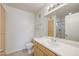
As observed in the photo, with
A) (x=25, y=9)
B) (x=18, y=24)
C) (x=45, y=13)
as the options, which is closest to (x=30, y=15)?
(x=25, y=9)

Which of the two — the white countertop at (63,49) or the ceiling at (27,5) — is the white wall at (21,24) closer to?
the ceiling at (27,5)

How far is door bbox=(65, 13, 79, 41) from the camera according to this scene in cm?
156

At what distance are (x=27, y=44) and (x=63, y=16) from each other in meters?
0.93

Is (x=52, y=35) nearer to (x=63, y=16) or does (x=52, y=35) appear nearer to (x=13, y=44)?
(x=63, y=16)

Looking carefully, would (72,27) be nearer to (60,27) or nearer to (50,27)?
(60,27)

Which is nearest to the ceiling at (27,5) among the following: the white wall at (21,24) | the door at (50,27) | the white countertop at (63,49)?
the white wall at (21,24)

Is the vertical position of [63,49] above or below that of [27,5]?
below

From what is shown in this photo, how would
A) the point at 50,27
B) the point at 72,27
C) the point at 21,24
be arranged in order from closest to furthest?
the point at 72,27, the point at 21,24, the point at 50,27

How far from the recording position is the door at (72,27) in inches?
61.5

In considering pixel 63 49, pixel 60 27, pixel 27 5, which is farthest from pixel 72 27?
pixel 27 5

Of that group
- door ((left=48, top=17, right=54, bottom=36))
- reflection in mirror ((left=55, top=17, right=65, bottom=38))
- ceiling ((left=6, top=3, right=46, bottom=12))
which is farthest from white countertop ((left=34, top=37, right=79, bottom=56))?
ceiling ((left=6, top=3, right=46, bottom=12))

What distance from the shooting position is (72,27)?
1.64 meters

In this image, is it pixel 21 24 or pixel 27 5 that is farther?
pixel 21 24

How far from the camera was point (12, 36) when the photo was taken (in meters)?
2.20
